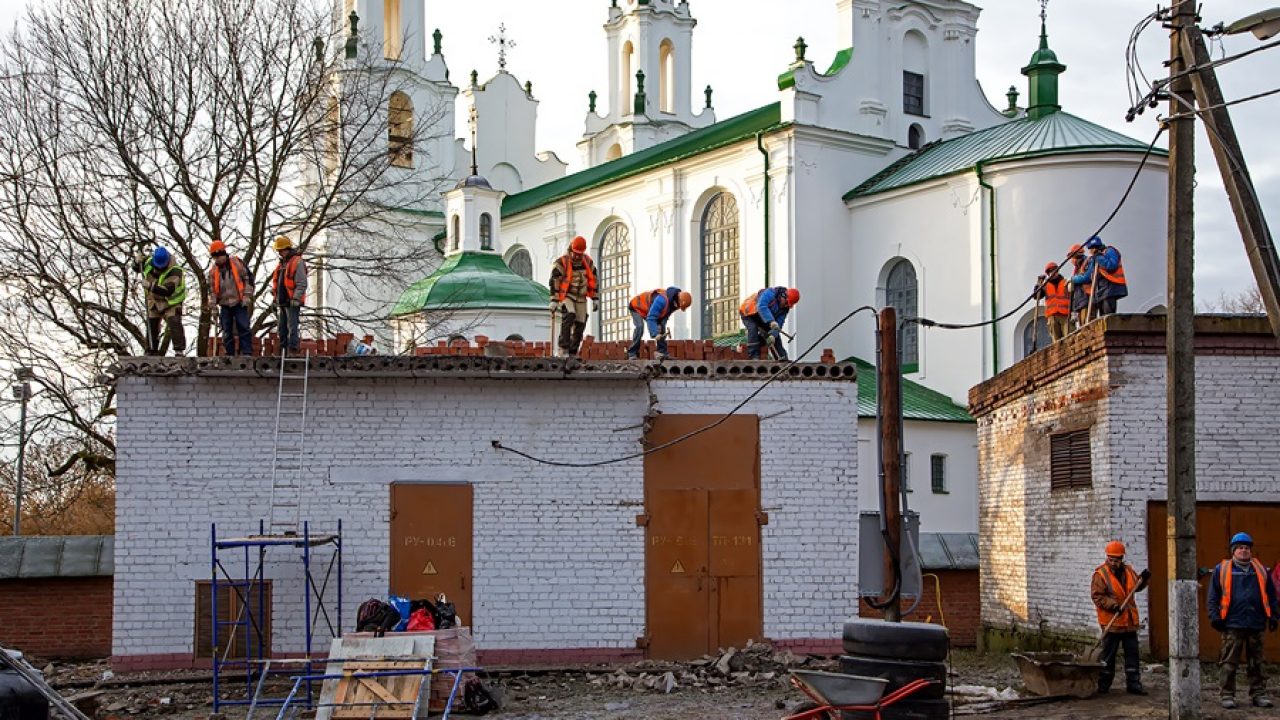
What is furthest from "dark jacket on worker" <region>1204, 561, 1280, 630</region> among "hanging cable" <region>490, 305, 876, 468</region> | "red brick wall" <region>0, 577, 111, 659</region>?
"red brick wall" <region>0, 577, 111, 659</region>

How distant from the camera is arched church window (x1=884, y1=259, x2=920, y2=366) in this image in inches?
1636

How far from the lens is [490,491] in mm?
18531

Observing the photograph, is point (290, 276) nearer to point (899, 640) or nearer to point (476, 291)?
point (899, 640)

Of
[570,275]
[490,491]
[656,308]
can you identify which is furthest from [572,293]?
[490,491]

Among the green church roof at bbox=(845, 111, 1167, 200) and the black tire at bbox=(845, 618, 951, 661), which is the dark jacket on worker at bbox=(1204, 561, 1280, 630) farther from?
the green church roof at bbox=(845, 111, 1167, 200)

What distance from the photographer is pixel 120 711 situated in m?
15.9

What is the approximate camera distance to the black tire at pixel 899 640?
13453 mm

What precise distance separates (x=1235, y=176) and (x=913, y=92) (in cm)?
3243

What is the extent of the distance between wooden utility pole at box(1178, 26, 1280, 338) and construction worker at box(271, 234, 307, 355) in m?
9.90

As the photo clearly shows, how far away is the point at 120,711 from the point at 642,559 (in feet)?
19.1

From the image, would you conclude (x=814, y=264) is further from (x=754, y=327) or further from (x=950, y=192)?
(x=754, y=327)

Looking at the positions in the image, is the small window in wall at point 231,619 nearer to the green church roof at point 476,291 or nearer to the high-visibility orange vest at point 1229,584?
the high-visibility orange vest at point 1229,584

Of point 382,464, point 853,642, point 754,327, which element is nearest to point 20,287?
point 382,464

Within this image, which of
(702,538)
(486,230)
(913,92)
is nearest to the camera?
(702,538)
